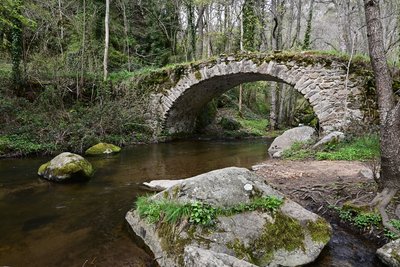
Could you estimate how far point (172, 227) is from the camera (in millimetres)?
2910

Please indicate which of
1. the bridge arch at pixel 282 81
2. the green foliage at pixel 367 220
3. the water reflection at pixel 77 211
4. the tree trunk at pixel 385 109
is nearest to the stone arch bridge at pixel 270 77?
the bridge arch at pixel 282 81

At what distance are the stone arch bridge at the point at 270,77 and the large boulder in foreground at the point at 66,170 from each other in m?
6.13

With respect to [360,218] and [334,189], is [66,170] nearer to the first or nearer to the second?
[334,189]

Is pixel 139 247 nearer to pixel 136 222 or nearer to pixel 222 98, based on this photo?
pixel 136 222

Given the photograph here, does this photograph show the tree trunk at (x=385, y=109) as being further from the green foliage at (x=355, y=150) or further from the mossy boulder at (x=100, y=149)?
the mossy boulder at (x=100, y=149)

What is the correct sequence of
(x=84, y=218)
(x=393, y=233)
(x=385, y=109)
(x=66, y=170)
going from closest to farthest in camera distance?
(x=393, y=233) < (x=385, y=109) < (x=84, y=218) < (x=66, y=170)

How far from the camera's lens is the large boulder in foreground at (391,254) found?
2.53 metres

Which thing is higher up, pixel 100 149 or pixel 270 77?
pixel 270 77

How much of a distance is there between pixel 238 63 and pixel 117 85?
520 cm

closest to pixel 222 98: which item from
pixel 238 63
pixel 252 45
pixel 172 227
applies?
pixel 252 45

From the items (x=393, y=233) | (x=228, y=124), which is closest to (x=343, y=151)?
(x=393, y=233)

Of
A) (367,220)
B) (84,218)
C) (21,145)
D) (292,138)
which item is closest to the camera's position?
(367,220)

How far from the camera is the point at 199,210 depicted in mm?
2877

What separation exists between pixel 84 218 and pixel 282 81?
8.29 meters
